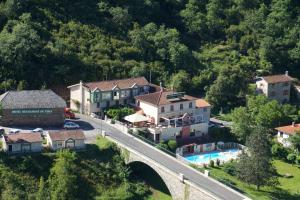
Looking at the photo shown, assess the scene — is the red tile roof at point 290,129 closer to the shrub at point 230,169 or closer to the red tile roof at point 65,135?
the shrub at point 230,169

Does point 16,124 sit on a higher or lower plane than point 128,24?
lower

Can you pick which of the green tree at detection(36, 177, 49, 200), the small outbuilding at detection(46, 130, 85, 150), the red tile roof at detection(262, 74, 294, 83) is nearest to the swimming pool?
the small outbuilding at detection(46, 130, 85, 150)

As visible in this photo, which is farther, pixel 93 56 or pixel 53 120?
pixel 93 56

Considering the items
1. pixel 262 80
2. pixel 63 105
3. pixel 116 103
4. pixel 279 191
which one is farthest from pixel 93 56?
pixel 279 191

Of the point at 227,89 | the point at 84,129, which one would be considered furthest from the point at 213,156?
the point at 227,89

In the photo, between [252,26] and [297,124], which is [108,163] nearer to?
[297,124]

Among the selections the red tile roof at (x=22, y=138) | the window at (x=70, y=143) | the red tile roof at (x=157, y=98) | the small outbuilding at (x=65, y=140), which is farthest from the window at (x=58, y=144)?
the red tile roof at (x=157, y=98)
